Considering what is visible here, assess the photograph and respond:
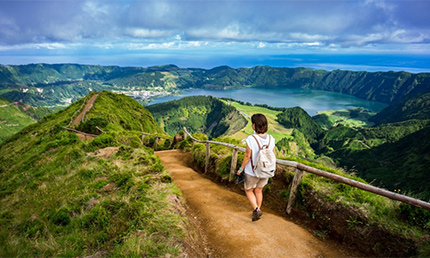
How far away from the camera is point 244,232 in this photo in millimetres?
5840

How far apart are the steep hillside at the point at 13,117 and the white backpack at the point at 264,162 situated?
150 metres

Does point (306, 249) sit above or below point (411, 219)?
below

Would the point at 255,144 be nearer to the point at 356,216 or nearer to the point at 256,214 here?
the point at 256,214

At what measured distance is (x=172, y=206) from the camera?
6.04 metres

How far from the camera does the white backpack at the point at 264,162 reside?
5535 millimetres

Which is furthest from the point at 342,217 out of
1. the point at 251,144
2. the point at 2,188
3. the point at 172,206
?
the point at 2,188

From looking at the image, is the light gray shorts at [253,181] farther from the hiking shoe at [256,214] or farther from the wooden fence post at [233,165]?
the wooden fence post at [233,165]

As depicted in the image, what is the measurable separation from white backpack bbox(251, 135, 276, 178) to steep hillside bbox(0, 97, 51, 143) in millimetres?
149684

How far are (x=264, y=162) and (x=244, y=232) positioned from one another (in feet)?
6.57

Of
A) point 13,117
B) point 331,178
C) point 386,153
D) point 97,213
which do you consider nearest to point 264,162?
point 331,178

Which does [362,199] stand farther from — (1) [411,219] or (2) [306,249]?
(2) [306,249]

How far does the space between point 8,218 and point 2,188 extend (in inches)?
244

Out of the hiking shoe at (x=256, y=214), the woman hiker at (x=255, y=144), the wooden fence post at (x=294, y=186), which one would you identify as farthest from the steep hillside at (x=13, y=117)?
the wooden fence post at (x=294, y=186)

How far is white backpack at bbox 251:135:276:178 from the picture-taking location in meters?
5.54
